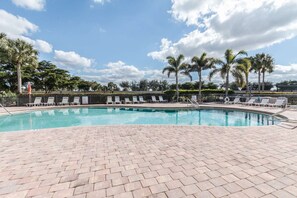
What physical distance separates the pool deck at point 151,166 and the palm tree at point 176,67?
51.6 ft

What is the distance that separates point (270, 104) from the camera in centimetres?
1240

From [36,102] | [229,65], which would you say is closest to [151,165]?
[36,102]

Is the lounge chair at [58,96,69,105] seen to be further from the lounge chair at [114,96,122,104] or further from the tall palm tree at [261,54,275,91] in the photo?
the tall palm tree at [261,54,275,91]

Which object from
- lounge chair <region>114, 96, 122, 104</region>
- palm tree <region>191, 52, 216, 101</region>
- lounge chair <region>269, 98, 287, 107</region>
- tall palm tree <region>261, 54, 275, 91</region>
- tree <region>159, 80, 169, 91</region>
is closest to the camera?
lounge chair <region>269, 98, 287, 107</region>

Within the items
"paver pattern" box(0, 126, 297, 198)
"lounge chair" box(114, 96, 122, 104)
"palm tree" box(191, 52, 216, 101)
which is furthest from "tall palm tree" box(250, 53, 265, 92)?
"paver pattern" box(0, 126, 297, 198)

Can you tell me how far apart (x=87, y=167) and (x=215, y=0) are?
10449 mm

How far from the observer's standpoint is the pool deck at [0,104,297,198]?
210 cm

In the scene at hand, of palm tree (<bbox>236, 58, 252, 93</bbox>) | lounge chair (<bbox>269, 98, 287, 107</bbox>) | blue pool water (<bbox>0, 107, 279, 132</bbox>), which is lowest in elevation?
blue pool water (<bbox>0, 107, 279, 132</bbox>)

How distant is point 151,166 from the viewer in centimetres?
276

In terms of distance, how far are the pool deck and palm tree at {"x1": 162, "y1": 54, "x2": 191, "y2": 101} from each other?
51.6 ft

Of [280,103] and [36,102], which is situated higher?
[36,102]

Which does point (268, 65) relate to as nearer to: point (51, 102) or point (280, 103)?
point (280, 103)

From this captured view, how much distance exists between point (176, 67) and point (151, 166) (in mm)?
17948

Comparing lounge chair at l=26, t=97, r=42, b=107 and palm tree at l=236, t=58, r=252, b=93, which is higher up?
palm tree at l=236, t=58, r=252, b=93
